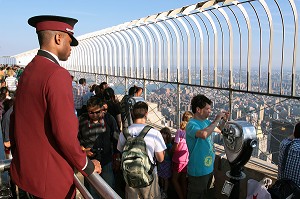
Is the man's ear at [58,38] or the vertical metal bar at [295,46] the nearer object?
the man's ear at [58,38]

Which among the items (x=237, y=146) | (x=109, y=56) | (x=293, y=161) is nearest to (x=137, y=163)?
(x=237, y=146)

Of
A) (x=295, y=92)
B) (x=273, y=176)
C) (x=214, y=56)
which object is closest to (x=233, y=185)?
(x=273, y=176)

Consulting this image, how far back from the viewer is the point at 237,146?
248 cm

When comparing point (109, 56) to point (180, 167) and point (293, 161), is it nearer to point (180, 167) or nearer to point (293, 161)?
point (180, 167)

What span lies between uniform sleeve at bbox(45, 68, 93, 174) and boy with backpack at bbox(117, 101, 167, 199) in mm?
1264

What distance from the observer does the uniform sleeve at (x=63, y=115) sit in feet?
5.20

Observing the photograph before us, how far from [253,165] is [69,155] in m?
2.91

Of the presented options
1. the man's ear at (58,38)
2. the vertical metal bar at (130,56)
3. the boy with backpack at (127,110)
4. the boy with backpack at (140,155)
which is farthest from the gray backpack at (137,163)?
the vertical metal bar at (130,56)

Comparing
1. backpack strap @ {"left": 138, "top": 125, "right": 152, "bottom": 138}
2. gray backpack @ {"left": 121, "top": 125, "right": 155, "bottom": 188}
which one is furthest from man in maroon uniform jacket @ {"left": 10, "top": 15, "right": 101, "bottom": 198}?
backpack strap @ {"left": 138, "top": 125, "right": 152, "bottom": 138}

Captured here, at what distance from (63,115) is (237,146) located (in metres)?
1.56

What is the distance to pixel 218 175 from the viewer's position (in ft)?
13.3

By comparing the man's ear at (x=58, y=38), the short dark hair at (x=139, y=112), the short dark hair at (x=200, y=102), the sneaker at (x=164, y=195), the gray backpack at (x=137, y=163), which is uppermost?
the man's ear at (x=58, y=38)

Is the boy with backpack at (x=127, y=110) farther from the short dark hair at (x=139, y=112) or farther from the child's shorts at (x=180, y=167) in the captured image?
the short dark hair at (x=139, y=112)

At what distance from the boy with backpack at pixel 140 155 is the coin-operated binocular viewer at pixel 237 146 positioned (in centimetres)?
79
